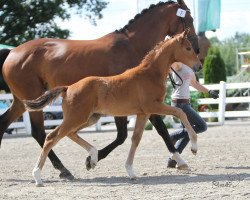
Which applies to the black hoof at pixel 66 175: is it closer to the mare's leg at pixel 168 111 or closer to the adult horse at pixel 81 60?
the adult horse at pixel 81 60

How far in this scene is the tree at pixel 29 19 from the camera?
2988 cm

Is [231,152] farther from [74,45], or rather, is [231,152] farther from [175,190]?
[175,190]

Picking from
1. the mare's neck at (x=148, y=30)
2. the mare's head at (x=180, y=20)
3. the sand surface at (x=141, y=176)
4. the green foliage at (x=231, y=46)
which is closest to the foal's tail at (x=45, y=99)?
the sand surface at (x=141, y=176)

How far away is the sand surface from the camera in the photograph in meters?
6.89

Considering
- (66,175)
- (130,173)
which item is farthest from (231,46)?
(130,173)

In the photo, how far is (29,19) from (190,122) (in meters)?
22.2

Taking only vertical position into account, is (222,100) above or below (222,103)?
above

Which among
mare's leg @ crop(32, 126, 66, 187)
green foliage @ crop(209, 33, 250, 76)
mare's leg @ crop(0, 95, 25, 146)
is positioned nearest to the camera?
mare's leg @ crop(32, 126, 66, 187)

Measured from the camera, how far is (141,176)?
8453 millimetres

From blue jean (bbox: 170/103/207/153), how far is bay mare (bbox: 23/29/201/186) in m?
1.32

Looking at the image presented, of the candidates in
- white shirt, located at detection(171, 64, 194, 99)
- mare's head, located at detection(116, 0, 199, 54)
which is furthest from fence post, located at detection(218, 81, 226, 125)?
white shirt, located at detection(171, 64, 194, 99)

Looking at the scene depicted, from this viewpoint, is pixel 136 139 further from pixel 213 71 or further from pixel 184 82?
pixel 213 71

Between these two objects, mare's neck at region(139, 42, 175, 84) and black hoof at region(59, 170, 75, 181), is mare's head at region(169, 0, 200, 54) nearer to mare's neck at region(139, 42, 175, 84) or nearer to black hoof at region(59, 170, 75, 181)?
mare's neck at region(139, 42, 175, 84)

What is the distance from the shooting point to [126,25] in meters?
9.62
